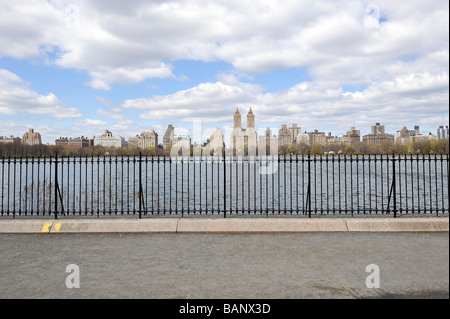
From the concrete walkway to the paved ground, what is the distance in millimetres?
293

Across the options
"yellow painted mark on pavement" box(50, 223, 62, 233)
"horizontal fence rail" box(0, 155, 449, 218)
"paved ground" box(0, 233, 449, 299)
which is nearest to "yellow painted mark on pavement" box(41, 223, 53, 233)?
"yellow painted mark on pavement" box(50, 223, 62, 233)

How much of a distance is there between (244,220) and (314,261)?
318cm

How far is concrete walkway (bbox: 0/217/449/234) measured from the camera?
9.90 m

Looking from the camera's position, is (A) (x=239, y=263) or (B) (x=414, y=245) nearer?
(A) (x=239, y=263)

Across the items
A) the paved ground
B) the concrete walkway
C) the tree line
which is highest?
the tree line

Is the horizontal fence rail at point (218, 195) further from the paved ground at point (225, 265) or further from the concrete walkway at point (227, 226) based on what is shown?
the paved ground at point (225, 265)

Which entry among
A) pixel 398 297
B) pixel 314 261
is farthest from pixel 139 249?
pixel 398 297

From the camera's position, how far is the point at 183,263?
717 centimetres

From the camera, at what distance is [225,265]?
275 inches

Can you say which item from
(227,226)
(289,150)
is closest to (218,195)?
(227,226)

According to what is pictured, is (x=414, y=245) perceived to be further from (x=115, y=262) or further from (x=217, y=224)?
(x=115, y=262)

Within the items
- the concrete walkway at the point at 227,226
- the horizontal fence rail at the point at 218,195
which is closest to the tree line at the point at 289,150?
the horizontal fence rail at the point at 218,195

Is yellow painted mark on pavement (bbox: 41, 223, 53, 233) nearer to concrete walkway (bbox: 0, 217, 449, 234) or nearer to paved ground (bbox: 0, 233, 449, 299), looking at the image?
concrete walkway (bbox: 0, 217, 449, 234)

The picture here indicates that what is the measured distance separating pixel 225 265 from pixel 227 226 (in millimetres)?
3011
